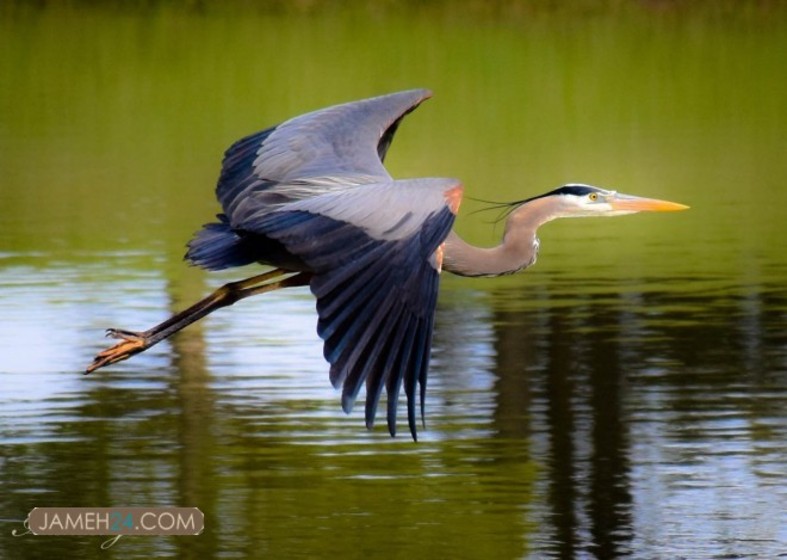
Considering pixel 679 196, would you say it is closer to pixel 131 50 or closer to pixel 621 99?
pixel 621 99

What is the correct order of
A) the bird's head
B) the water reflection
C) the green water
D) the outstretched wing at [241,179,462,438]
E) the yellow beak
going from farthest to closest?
the yellow beak → the bird's head → the green water → the water reflection → the outstretched wing at [241,179,462,438]

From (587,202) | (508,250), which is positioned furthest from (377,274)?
(587,202)

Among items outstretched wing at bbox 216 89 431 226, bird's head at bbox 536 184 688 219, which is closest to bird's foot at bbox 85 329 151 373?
outstretched wing at bbox 216 89 431 226

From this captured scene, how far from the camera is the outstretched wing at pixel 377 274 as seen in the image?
6.96 metres

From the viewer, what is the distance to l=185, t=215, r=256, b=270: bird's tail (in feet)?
27.1

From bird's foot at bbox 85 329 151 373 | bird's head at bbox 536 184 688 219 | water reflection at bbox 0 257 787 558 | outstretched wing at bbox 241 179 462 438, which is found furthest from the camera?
bird's head at bbox 536 184 688 219

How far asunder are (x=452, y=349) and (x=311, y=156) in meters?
2.57

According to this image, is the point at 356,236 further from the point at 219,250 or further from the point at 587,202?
the point at 587,202

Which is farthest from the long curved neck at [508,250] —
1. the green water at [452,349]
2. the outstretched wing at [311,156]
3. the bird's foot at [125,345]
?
the bird's foot at [125,345]

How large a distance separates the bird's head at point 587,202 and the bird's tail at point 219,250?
1240 millimetres

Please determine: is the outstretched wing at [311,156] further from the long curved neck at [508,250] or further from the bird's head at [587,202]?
the bird's head at [587,202]

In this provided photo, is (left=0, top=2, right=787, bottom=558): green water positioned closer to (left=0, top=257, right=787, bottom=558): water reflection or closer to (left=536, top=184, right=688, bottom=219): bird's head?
(left=0, top=257, right=787, bottom=558): water reflection

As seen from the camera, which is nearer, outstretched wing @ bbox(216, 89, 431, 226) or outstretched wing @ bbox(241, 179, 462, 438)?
outstretched wing @ bbox(241, 179, 462, 438)

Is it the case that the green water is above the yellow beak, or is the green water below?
below
